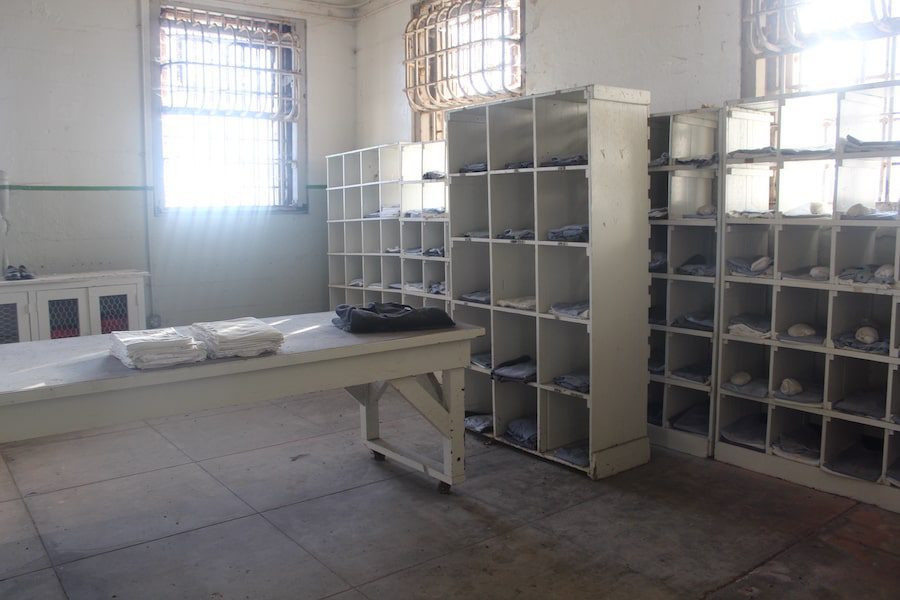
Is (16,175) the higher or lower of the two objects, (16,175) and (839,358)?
the higher

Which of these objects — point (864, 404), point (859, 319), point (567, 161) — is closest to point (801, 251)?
point (859, 319)

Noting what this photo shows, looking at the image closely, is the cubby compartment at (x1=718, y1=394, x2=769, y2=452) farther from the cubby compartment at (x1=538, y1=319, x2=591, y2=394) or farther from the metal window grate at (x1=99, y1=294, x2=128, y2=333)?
the metal window grate at (x1=99, y1=294, x2=128, y2=333)

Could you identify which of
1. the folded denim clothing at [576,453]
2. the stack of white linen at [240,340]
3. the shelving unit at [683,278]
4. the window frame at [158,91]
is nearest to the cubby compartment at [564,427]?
the folded denim clothing at [576,453]

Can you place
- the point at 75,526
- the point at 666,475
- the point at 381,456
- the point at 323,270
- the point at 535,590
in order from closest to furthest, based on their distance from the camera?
the point at 535,590, the point at 75,526, the point at 666,475, the point at 381,456, the point at 323,270

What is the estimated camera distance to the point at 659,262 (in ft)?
14.8

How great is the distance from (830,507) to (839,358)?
2.43 feet

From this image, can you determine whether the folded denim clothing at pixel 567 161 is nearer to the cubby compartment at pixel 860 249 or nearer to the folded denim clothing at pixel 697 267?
the folded denim clothing at pixel 697 267

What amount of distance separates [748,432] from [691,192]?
1434 millimetres

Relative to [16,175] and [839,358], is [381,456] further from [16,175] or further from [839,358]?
[16,175]

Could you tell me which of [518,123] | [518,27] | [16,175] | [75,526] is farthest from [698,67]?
[16,175]

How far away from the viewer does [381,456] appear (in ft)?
14.5

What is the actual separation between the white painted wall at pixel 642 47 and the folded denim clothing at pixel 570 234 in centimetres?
A: 130

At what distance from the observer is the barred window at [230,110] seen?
6.79 m

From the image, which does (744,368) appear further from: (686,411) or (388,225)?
(388,225)
